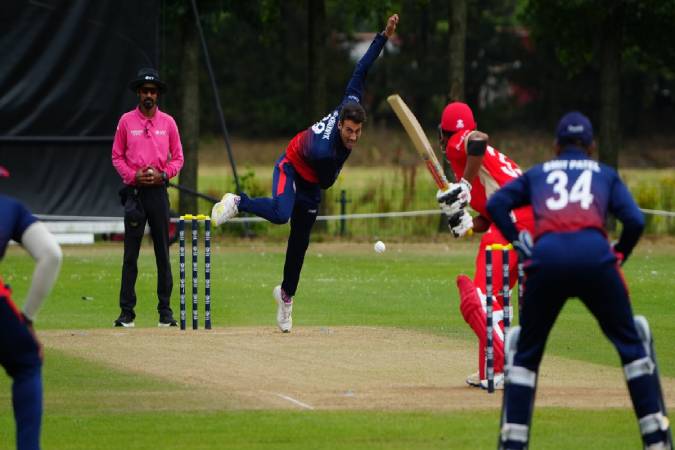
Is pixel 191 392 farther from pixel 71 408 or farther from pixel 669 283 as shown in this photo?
pixel 669 283

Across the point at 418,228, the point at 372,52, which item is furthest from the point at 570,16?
the point at 372,52

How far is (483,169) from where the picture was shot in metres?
11.9

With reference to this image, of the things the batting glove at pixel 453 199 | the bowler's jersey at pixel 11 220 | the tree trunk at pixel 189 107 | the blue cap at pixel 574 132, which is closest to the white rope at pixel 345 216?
the tree trunk at pixel 189 107

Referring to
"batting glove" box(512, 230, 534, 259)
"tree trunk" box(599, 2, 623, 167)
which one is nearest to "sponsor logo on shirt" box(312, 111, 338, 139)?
"batting glove" box(512, 230, 534, 259)

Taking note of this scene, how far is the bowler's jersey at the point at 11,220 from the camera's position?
8266 millimetres

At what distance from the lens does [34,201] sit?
2852 centimetres

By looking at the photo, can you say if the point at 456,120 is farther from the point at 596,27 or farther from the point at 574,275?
the point at 596,27

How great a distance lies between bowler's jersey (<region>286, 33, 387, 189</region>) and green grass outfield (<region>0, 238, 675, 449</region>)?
235cm

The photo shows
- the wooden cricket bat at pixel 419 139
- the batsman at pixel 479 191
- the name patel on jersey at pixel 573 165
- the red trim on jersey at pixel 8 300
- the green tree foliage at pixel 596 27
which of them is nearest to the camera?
the red trim on jersey at pixel 8 300

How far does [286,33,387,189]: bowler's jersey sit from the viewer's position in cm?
1427

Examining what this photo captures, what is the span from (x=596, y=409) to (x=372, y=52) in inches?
193

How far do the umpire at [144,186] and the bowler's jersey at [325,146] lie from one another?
2128 millimetres

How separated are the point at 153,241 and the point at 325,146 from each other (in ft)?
9.24

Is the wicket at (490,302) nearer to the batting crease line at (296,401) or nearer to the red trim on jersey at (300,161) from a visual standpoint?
the batting crease line at (296,401)
